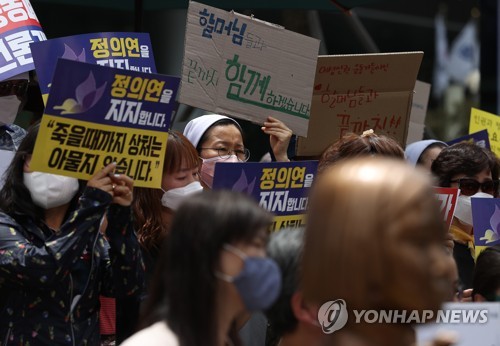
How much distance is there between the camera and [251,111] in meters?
5.28

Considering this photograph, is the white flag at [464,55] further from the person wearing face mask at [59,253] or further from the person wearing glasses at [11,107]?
the person wearing face mask at [59,253]

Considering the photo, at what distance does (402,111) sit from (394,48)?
Result: 46.1ft

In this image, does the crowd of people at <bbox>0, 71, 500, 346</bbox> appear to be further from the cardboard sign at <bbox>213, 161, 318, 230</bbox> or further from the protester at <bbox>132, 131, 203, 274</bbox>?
the cardboard sign at <bbox>213, 161, 318, 230</bbox>

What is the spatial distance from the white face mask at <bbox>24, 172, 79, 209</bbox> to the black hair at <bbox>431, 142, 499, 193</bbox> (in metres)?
2.24

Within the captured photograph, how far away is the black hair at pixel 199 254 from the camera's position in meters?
2.75

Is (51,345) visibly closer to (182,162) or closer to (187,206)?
(182,162)

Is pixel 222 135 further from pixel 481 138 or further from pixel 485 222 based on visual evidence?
pixel 481 138

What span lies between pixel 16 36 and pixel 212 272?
2591mm

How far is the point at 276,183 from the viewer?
4.71 metres

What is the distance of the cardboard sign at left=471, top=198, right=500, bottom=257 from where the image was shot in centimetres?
504

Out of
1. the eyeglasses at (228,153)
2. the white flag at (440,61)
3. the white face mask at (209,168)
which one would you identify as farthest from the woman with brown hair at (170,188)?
the white flag at (440,61)

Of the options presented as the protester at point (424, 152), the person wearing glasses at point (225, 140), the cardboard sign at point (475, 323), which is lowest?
the cardboard sign at point (475, 323)
